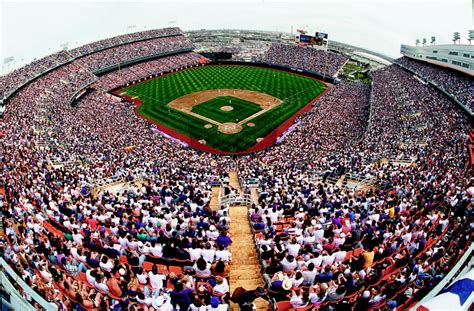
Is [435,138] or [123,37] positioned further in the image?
[123,37]

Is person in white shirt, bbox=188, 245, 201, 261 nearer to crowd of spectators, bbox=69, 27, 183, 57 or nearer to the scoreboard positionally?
crowd of spectators, bbox=69, 27, 183, 57

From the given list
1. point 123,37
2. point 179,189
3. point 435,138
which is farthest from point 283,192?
point 123,37

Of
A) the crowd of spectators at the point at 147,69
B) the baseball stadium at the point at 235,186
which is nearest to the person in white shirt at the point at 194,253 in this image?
the baseball stadium at the point at 235,186

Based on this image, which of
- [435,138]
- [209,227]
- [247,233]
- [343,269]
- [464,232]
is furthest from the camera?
[435,138]

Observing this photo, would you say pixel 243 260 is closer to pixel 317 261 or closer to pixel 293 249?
pixel 293 249

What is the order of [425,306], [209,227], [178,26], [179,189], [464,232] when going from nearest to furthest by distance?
[425,306] < [464,232] < [209,227] < [179,189] < [178,26]

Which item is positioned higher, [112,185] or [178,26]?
[178,26]

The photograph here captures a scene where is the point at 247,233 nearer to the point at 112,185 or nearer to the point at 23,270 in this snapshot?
the point at 23,270

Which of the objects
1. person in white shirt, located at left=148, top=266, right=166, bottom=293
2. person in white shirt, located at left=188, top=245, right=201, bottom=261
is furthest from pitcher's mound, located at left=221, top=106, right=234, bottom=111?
person in white shirt, located at left=148, top=266, right=166, bottom=293
